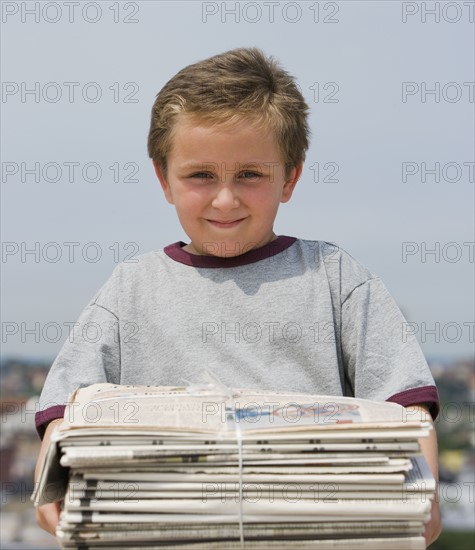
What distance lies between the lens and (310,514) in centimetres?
146

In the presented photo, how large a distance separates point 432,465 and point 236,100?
0.93 meters

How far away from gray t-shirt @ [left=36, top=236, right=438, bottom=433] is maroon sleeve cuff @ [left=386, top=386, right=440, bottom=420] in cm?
6

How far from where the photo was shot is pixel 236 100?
2.12 m

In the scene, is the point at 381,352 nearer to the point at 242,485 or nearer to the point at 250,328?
the point at 250,328

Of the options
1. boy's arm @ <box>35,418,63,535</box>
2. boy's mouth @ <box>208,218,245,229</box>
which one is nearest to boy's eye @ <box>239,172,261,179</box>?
boy's mouth @ <box>208,218,245,229</box>

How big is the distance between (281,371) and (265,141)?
1.73ft

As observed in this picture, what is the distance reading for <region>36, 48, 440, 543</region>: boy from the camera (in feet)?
6.76

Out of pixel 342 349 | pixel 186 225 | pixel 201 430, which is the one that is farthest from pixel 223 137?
pixel 201 430

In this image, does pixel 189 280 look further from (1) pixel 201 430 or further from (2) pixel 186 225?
(1) pixel 201 430

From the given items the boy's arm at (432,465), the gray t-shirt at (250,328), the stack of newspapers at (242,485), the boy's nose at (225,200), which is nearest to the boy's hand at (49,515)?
the stack of newspapers at (242,485)

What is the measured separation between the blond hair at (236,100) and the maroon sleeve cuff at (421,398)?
25.7 inches

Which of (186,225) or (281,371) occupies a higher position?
(186,225)

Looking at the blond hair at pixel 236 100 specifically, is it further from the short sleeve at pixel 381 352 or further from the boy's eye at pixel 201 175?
the short sleeve at pixel 381 352

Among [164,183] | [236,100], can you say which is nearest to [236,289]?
[164,183]
